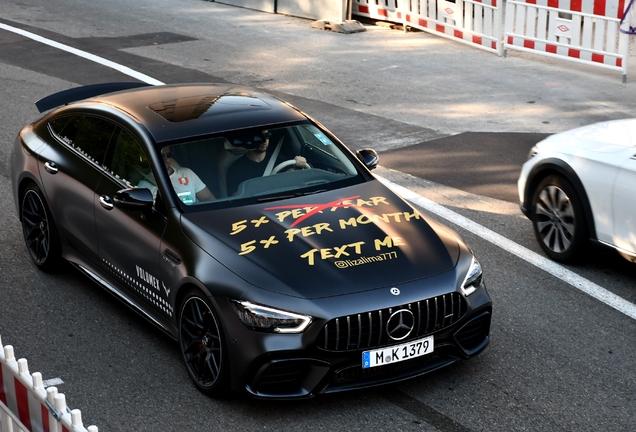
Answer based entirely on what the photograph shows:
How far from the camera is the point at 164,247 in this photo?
6.13 meters

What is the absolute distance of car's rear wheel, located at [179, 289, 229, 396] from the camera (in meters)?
5.64

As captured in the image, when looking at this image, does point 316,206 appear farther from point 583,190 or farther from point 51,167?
point 583,190

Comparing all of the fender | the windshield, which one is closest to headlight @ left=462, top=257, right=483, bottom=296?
the windshield

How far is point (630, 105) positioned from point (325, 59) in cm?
549

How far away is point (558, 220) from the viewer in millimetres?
8055

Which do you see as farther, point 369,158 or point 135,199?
point 369,158

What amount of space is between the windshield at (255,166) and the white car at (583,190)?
6.62 feet

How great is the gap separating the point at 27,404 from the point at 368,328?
2065 millimetres

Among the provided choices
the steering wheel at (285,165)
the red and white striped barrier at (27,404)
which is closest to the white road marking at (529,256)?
the steering wheel at (285,165)

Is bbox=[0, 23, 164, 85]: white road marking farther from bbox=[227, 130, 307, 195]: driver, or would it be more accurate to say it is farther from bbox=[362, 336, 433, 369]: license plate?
bbox=[362, 336, 433, 369]: license plate

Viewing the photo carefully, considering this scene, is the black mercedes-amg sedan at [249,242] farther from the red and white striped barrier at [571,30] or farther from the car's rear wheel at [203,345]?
the red and white striped barrier at [571,30]

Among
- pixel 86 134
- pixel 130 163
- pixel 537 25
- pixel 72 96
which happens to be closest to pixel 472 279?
pixel 130 163

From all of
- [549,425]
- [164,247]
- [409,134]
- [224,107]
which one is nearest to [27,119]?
[409,134]

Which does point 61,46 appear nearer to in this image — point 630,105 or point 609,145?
point 630,105
